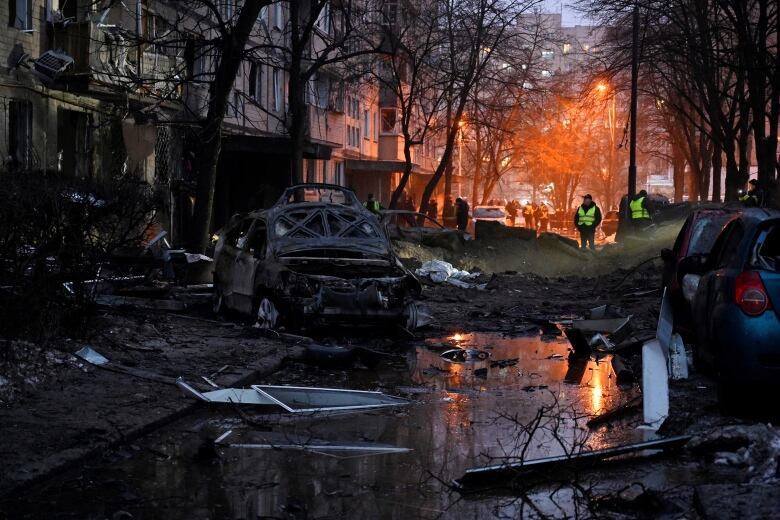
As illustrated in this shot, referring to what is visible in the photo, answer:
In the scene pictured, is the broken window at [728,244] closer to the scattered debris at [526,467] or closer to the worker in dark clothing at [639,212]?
the scattered debris at [526,467]

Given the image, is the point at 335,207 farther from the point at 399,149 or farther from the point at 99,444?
the point at 399,149

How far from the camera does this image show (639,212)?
3403 centimetres

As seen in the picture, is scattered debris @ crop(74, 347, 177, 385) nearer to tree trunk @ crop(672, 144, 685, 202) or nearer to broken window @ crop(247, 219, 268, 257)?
broken window @ crop(247, 219, 268, 257)

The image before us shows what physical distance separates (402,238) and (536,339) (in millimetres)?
13786

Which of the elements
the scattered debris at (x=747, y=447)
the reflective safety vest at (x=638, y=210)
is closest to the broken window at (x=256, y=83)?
the reflective safety vest at (x=638, y=210)

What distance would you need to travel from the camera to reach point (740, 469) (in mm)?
6184

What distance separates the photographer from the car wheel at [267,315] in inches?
496

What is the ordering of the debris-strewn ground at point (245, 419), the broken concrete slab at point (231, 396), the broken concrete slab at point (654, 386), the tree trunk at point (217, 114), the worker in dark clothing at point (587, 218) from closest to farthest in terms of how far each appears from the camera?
the debris-strewn ground at point (245, 419)
the broken concrete slab at point (654, 386)
the broken concrete slab at point (231, 396)
the tree trunk at point (217, 114)
the worker in dark clothing at point (587, 218)

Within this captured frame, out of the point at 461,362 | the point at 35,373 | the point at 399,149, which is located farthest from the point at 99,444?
the point at 399,149

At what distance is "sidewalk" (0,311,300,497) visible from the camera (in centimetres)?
630

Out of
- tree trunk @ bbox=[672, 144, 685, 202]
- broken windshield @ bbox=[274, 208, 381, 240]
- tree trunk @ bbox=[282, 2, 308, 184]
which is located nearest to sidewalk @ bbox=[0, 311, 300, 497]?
broken windshield @ bbox=[274, 208, 381, 240]

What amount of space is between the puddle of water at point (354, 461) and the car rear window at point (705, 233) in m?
3.10

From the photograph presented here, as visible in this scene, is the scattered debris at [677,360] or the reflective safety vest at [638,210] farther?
the reflective safety vest at [638,210]

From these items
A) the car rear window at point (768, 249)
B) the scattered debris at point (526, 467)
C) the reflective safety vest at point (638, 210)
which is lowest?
the scattered debris at point (526, 467)
